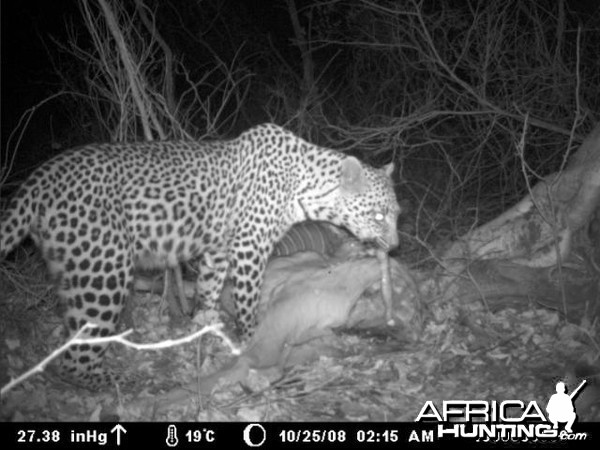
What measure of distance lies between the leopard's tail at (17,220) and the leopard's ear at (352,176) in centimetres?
306

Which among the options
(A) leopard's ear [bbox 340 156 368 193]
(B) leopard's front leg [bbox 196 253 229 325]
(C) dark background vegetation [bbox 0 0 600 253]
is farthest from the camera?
(C) dark background vegetation [bbox 0 0 600 253]

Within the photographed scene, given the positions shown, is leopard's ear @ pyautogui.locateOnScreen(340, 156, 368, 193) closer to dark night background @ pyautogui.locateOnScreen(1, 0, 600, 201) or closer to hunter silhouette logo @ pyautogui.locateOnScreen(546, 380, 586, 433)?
dark night background @ pyautogui.locateOnScreen(1, 0, 600, 201)

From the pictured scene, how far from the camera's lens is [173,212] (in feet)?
21.5

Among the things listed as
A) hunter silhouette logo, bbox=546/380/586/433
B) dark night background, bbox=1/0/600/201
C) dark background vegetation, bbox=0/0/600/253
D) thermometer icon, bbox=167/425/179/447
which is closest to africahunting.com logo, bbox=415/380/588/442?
hunter silhouette logo, bbox=546/380/586/433

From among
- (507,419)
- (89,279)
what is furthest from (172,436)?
(507,419)

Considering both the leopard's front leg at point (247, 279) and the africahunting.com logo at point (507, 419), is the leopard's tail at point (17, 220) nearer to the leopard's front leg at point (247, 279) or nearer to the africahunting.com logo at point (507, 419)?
the leopard's front leg at point (247, 279)

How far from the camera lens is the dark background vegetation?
29.4 feet

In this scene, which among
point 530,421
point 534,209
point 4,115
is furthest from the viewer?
point 4,115

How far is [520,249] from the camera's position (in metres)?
7.56

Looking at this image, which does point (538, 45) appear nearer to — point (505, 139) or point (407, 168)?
point (505, 139)

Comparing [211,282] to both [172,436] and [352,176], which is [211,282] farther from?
[172,436]

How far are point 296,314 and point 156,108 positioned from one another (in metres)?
3.29

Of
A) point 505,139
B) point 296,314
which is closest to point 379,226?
point 296,314

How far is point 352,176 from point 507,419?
2.95 m
